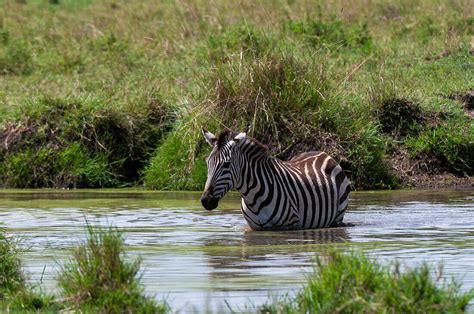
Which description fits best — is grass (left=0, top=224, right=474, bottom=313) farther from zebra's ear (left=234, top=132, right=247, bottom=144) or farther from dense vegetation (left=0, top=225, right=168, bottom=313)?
zebra's ear (left=234, top=132, right=247, bottom=144)

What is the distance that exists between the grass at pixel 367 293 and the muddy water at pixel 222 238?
1.76ft

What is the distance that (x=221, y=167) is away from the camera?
12664 mm


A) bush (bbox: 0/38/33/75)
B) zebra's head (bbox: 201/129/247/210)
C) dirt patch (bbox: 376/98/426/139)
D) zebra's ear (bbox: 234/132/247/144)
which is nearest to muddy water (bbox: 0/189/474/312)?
zebra's head (bbox: 201/129/247/210)

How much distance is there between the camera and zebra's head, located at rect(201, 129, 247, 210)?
40.7ft

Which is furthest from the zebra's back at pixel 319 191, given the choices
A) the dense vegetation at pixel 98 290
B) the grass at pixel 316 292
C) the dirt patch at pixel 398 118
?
the dense vegetation at pixel 98 290

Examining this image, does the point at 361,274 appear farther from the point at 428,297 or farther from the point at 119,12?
the point at 119,12

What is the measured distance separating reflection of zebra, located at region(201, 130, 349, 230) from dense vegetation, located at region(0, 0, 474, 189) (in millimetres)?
3163

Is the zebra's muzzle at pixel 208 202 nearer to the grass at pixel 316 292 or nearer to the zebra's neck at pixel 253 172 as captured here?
the zebra's neck at pixel 253 172

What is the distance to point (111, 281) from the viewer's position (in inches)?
313

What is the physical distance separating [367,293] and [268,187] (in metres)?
5.68

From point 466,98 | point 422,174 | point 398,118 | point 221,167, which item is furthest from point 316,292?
point 466,98

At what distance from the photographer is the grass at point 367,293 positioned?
7180 mm

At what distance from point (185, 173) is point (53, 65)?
7003 millimetres

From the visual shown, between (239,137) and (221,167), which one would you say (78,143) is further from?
(221,167)
